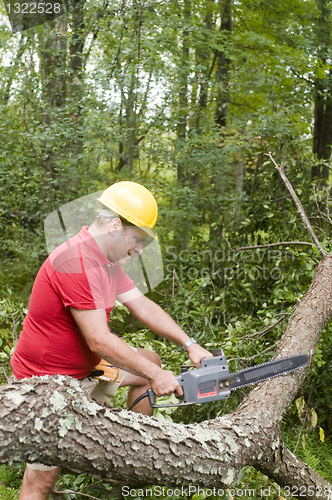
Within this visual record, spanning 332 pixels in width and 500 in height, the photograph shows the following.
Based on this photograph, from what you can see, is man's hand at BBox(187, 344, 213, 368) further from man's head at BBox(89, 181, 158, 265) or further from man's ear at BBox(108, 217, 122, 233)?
man's ear at BBox(108, 217, 122, 233)

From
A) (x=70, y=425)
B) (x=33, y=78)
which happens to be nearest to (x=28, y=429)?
(x=70, y=425)

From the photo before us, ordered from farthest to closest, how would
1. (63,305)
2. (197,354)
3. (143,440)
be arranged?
(197,354) → (63,305) → (143,440)

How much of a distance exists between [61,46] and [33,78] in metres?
0.57

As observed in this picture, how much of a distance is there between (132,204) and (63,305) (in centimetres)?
63

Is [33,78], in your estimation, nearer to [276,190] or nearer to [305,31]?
[276,190]

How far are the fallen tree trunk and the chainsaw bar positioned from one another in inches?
2.3

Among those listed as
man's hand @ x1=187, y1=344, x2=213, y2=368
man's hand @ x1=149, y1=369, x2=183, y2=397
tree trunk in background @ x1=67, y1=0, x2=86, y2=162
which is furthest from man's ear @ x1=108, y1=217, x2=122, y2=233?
tree trunk in background @ x1=67, y1=0, x2=86, y2=162

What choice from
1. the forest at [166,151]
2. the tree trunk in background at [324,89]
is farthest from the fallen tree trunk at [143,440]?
the tree trunk in background at [324,89]

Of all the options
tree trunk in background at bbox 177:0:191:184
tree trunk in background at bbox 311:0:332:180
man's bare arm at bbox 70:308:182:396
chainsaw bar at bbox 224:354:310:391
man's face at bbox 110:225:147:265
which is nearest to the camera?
man's bare arm at bbox 70:308:182:396

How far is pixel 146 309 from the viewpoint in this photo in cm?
246

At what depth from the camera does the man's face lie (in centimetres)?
197

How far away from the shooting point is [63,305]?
1855 mm

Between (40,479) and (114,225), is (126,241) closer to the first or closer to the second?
(114,225)

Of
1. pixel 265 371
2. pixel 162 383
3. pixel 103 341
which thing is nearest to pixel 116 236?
pixel 103 341
